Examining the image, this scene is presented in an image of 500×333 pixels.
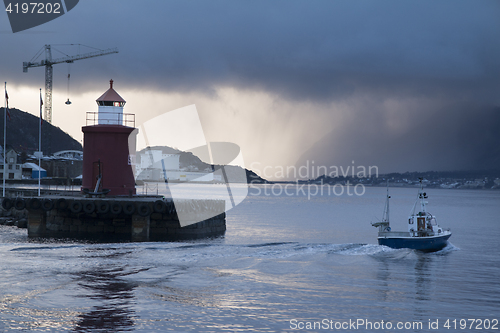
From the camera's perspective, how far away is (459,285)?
20.6 metres

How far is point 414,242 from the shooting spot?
99.0 ft

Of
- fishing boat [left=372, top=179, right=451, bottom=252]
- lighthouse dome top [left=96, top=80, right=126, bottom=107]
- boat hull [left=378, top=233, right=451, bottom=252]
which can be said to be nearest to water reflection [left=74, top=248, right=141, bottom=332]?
lighthouse dome top [left=96, top=80, right=126, bottom=107]

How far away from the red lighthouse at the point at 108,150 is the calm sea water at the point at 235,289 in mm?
7434

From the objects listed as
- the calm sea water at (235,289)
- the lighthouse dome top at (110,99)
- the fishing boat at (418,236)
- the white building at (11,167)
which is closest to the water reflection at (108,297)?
the calm sea water at (235,289)

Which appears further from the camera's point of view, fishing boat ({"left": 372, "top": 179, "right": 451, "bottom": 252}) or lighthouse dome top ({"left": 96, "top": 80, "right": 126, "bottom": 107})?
lighthouse dome top ({"left": 96, "top": 80, "right": 126, "bottom": 107})

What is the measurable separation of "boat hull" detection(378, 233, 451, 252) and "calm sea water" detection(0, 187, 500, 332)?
1746 mm

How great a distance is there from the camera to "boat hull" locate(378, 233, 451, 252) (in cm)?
2997

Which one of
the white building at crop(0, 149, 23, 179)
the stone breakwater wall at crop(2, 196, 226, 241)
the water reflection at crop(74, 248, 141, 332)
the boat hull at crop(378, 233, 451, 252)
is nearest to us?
the water reflection at crop(74, 248, 141, 332)

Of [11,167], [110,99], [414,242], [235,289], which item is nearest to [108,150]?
[110,99]

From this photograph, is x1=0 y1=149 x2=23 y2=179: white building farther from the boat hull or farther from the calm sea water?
the boat hull

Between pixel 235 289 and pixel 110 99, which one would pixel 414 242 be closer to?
pixel 235 289

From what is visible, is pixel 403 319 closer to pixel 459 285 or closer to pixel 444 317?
pixel 444 317

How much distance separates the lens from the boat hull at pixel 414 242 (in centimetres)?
2997

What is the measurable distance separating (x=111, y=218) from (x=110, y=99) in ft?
27.9
